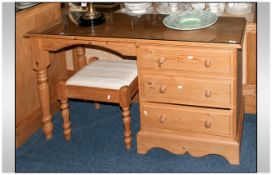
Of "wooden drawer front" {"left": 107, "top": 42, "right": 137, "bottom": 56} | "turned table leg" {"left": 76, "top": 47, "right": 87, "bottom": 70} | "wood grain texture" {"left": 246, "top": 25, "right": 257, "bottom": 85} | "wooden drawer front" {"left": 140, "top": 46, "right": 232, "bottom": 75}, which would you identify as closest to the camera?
"wooden drawer front" {"left": 140, "top": 46, "right": 232, "bottom": 75}

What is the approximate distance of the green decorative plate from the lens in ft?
7.62

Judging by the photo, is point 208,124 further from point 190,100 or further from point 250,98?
point 250,98

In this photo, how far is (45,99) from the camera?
8.57 feet

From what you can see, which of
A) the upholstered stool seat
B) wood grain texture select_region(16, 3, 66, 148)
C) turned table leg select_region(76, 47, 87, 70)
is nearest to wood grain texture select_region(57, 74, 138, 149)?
the upholstered stool seat

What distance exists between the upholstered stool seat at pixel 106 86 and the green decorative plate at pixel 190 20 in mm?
348

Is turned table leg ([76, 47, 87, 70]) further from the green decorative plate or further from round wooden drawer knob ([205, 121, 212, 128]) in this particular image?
round wooden drawer knob ([205, 121, 212, 128])

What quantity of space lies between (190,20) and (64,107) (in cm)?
86

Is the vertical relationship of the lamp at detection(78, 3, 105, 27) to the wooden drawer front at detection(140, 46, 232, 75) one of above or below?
above

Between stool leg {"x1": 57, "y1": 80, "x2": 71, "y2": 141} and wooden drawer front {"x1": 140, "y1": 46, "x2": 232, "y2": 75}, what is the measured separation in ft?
1.65

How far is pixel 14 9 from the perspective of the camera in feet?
7.96

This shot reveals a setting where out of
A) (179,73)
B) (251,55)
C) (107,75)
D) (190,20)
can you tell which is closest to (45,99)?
(107,75)

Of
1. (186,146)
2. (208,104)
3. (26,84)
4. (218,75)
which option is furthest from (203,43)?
(26,84)

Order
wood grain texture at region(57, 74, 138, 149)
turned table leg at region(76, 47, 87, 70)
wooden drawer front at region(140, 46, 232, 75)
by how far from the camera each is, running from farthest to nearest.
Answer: turned table leg at region(76, 47, 87, 70)
wood grain texture at region(57, 74, 138, 149)
wooden drawer front at region(140, 46, 232, 75)

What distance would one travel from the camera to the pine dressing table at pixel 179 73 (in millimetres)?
2168
